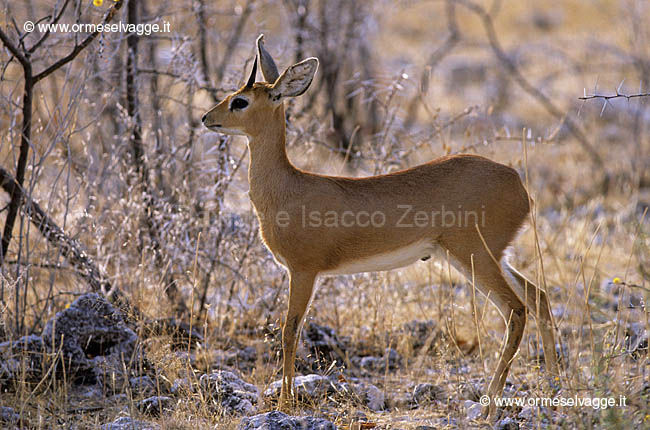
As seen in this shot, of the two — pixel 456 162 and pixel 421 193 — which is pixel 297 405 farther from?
pixel 456 162

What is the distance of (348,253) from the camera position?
4.75 metres

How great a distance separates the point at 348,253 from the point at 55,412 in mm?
2048

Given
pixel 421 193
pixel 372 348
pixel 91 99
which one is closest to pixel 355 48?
pixel 91 99

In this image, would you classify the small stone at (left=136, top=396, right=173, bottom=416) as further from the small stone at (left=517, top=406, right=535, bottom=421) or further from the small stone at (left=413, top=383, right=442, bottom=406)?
the small stone at (left=517, top=406, right=535, bottom=421)

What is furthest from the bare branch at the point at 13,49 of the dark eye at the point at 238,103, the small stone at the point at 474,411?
the small stone at the point at 474,411

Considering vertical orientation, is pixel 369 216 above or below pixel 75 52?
below

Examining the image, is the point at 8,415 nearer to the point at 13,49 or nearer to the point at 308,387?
the point at 308,387

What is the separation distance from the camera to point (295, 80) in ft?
15.1

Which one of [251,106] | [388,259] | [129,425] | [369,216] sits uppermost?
[251,106]

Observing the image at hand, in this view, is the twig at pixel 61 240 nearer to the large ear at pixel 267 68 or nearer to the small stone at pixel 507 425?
the large ear at pixel 267 68

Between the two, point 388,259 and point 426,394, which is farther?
point 426,394

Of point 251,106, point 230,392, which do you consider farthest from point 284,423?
point 251,106

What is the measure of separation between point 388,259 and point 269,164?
0.96 m

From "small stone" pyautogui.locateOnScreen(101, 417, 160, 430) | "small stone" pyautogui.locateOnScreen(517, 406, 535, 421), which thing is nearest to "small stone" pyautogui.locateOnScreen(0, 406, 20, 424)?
"small stone" pyautogui.locateOnScreen(101, 417, 160, 430)
